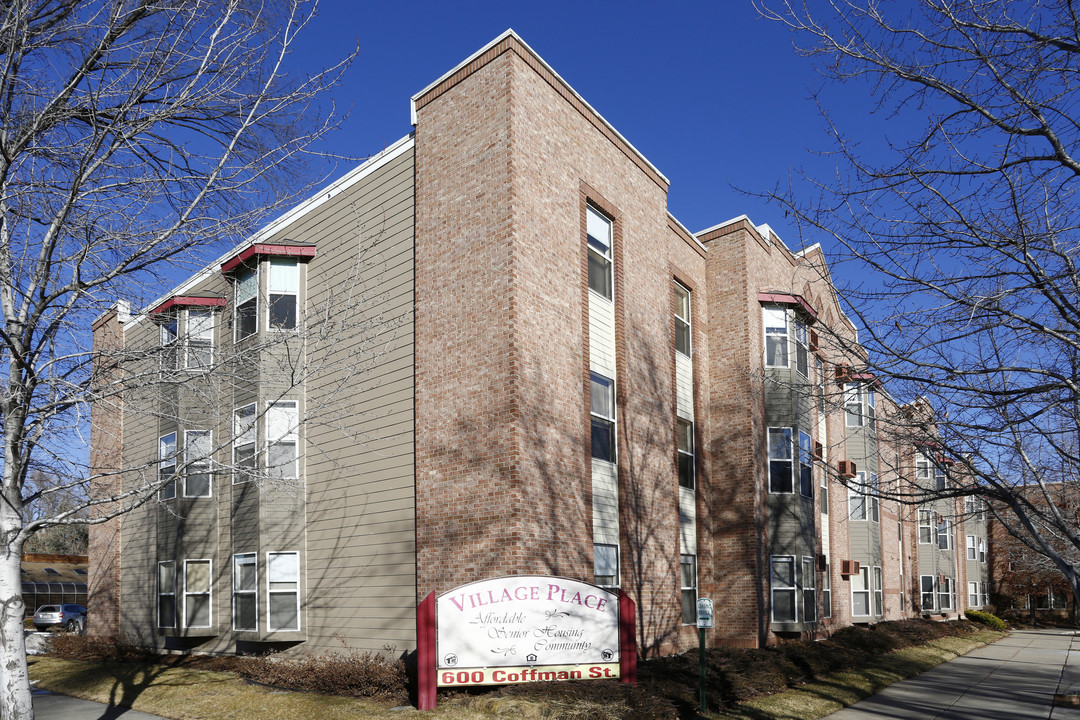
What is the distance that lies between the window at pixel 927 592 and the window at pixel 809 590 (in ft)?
83.5

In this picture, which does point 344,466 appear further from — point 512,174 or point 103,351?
point 103,351

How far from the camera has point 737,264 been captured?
23250 millimetres

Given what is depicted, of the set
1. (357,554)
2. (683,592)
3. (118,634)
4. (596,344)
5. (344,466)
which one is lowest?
(118,634)

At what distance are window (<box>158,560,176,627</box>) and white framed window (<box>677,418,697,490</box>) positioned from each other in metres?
12.7

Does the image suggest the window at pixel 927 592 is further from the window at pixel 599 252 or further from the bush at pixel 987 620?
the window at pixel 599 252

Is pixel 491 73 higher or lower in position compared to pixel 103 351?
higher

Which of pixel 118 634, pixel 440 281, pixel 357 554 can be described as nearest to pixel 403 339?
pixel 440 281

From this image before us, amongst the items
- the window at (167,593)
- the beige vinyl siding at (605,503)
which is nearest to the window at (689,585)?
the beige vinyl siding at (605,503)

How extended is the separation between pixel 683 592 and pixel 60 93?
1629cm

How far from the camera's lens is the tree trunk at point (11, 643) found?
8672mm

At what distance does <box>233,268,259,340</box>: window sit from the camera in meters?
20.0

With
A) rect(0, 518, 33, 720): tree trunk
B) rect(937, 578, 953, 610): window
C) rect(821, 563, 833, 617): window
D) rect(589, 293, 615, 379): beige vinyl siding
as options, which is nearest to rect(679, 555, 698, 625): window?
A: rect(589, 293, 615, 379): beige vinyl siding

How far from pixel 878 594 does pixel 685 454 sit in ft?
59.1

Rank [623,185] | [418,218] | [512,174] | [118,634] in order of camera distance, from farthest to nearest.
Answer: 1. [118,634]
2. [623,185]
3. [418,218]
4. [512,174]
